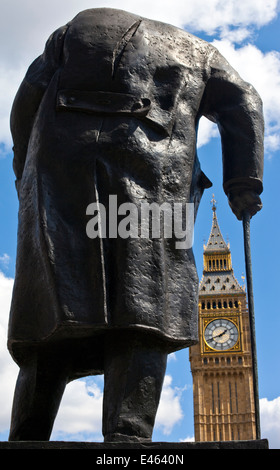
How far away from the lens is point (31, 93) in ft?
12.5

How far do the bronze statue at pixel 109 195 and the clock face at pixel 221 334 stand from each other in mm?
70440

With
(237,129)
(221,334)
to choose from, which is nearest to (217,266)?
(221,334)

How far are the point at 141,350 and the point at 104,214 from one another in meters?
0.61

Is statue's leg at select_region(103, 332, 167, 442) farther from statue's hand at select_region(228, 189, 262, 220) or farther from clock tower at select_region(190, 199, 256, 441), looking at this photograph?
clock tower at select_region(190, 199, 256, 441)

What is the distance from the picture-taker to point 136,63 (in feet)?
11.9

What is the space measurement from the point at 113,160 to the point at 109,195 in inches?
6.5

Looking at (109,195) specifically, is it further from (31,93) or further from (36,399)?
(36,399)

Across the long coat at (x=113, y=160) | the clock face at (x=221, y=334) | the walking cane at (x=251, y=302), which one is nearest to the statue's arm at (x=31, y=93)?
the long coat at (x=113, y=160)

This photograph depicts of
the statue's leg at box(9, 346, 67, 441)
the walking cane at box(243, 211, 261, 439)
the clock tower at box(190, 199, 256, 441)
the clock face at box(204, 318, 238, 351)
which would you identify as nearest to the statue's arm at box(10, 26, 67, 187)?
the statue's leg at box(9, 346, 67, 441)

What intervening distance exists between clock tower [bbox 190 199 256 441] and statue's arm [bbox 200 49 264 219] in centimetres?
6828

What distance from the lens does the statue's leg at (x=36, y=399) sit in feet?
11.1

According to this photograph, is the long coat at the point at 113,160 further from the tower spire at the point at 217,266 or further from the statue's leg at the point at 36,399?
the tower spire at the point at 217,266

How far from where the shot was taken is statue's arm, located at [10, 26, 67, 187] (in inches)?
149
